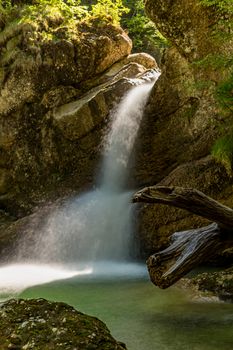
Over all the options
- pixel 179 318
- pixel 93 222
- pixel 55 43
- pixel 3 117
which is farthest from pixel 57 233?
pixel 179 318

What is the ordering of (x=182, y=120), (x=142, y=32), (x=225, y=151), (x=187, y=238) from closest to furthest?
1. (x=187, y=238)
2. (x=225, y=151)
3. (x=182, y=120)
4. (x=142, y=32)

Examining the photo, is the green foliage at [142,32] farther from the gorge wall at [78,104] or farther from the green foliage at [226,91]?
the green foliage at [226,91]

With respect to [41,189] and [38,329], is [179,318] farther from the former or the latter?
[41,189]

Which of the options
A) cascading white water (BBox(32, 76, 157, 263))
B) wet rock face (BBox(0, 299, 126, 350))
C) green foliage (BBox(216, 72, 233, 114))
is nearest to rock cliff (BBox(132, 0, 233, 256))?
cascading white water (BBox(32, 76, 157, 263))

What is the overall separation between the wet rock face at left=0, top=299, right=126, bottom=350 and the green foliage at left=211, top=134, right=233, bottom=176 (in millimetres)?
5453

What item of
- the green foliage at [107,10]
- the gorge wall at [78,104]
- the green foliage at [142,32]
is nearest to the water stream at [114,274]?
the gorge wall at [78,104]

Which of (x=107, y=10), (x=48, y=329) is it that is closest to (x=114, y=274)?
(x=48, y=329)

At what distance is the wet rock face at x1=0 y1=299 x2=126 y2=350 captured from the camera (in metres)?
3.72

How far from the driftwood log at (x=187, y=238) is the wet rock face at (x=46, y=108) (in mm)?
10134

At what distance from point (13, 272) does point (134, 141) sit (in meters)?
5.76

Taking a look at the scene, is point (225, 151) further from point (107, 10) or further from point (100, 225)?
point (107, 10)

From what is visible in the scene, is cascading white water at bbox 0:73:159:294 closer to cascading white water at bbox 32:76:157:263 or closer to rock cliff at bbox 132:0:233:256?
cascading white water at bbox 32:76:157:263

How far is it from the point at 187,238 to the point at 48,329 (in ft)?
8.11

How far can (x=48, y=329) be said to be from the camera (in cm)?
390
